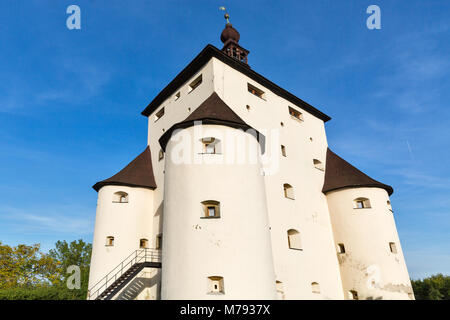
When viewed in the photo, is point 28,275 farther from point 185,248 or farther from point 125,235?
point 185,248

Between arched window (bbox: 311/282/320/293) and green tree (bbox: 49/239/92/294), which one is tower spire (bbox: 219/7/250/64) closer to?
arched window (bbox: 311/282/320/293)

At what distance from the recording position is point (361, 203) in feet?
63.2

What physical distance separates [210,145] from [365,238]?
10.9 meters

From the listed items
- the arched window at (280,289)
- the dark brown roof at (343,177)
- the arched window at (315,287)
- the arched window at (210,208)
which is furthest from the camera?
the dark brown roof at (343,177)

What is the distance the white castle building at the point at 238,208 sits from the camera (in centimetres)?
1162

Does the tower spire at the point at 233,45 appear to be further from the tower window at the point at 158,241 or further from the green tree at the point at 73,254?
the green tree at the point at 73,254

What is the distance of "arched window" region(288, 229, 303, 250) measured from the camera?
644 inches

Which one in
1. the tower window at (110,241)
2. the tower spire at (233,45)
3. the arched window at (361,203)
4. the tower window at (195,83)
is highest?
the tower spire at (233,45)

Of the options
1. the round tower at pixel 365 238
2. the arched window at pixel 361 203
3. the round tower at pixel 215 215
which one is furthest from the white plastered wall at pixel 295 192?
the round tower at pixel 215 215

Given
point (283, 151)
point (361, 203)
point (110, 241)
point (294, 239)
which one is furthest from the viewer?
point (361, 203)

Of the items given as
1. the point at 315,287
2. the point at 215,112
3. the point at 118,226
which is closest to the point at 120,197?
the point at 118,226

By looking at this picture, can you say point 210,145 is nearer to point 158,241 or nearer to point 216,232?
point 216,232

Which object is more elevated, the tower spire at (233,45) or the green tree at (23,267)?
the tower spire at (233,45)
